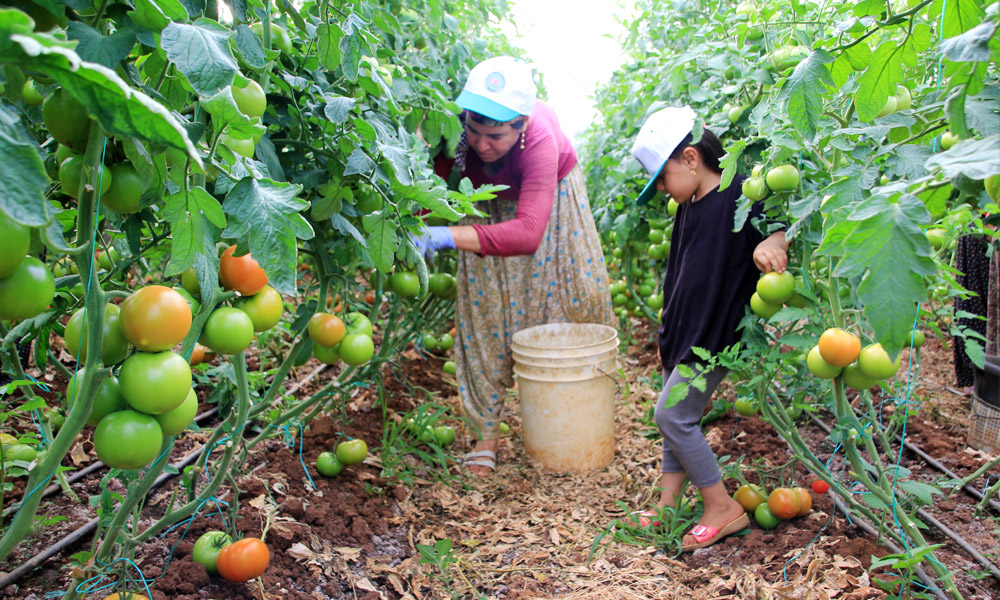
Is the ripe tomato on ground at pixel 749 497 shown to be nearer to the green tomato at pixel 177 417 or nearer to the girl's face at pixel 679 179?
the girl's face at pixel 679 179

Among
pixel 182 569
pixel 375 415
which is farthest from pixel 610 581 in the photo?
pixel 375 415

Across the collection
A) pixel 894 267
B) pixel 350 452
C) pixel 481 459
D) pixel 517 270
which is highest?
pixel 894 267

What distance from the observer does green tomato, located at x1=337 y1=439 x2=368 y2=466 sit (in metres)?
2.23

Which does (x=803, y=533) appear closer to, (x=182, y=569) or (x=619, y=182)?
Result: (x=182, y=569)

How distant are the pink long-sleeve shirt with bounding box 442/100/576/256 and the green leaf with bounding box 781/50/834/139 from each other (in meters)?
1.52

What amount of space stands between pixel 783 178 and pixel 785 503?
3.47ft

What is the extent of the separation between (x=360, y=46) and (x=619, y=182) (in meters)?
2.39

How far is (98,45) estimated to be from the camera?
0.71 meters

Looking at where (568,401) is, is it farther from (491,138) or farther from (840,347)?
(840,347)

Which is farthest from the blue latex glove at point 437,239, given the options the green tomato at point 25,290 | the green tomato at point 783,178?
the green tomato at point 25,290

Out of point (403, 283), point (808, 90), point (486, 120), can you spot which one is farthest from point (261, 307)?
point (486, 120)

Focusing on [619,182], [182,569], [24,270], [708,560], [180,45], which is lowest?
[708,560]

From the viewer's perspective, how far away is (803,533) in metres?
1.94

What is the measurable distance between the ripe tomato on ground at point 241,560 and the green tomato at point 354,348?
0.50 m
